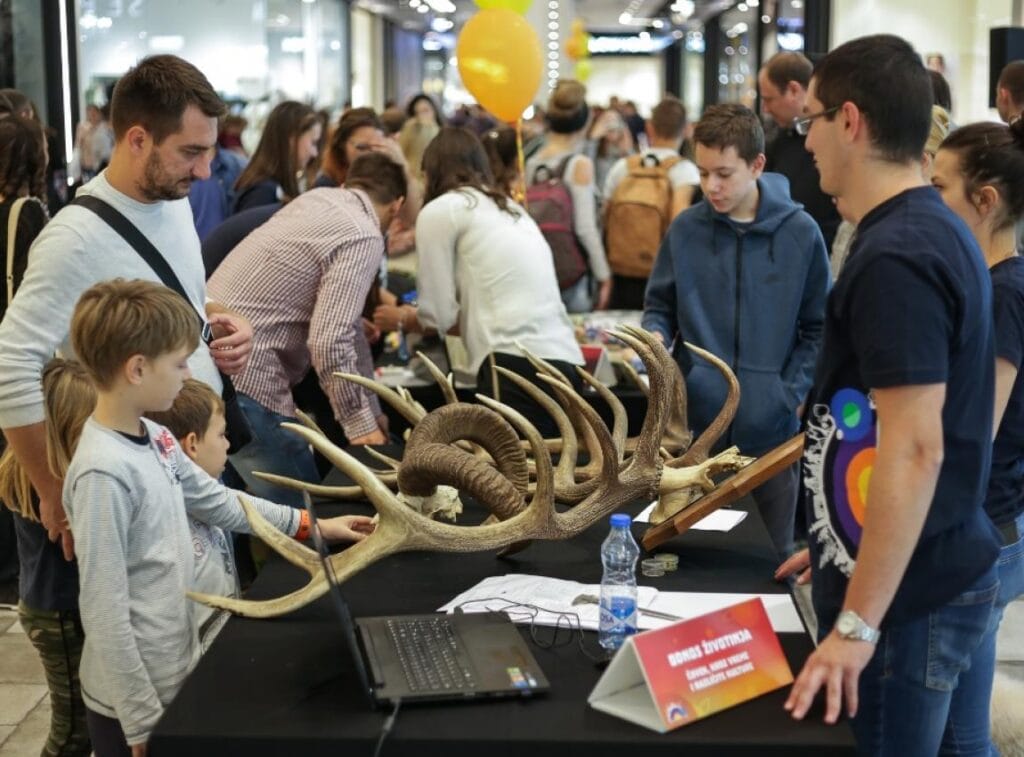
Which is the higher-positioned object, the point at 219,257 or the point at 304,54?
the point at 304,54

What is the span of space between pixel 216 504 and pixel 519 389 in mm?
1622

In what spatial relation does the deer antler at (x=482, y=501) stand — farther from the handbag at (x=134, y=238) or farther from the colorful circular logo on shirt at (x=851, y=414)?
the colorful circular logo on shirt at (x=851, y=414)

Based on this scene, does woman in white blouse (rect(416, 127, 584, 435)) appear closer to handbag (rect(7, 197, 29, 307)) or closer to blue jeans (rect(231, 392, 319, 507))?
blue jeans (rect(231, 392, 319, 507))

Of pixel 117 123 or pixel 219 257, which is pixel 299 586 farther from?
pixel 219 257

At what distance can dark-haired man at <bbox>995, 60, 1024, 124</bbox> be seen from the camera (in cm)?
533

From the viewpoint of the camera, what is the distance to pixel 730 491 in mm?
2584

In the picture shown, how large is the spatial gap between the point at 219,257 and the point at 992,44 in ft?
13.7

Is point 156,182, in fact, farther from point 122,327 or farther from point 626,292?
point 626,292

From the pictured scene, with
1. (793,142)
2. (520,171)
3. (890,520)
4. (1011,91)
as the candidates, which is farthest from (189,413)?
(1011,91)

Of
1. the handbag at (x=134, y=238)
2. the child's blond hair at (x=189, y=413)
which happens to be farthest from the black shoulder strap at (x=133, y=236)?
the child's blond hair at (x=189, y=413)

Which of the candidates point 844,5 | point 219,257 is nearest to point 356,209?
point 219,257

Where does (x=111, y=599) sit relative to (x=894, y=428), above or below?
below

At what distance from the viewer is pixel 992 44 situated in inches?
255

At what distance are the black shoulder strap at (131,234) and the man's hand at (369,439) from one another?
0.99 metres
